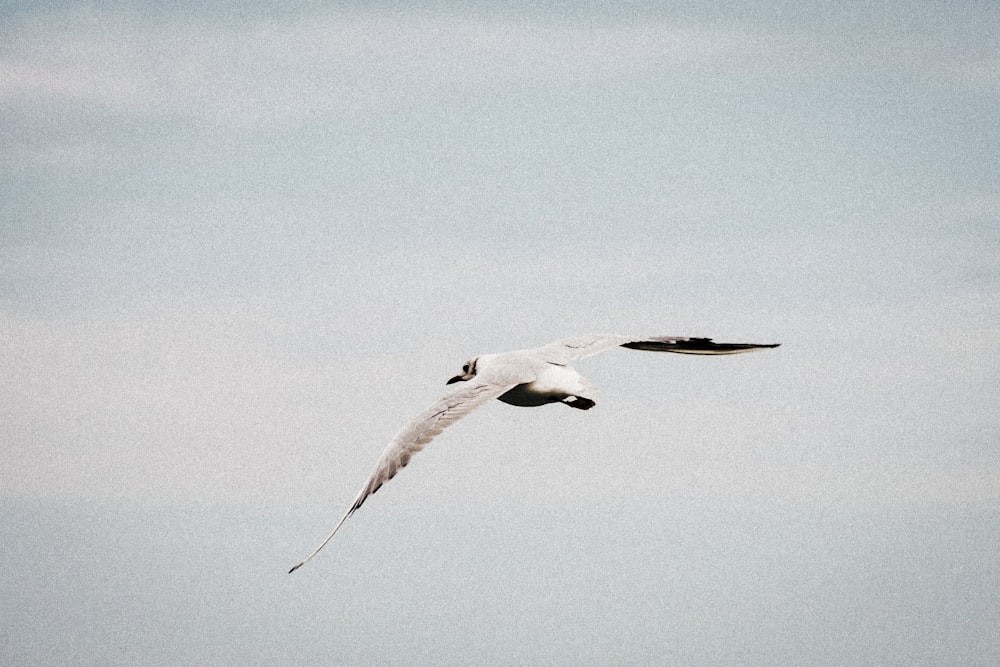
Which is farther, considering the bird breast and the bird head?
the bird head

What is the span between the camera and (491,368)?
14648 mm

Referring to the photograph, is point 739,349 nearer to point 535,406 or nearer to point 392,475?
point 535,406

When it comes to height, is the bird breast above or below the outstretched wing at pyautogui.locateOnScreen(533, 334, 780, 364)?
below

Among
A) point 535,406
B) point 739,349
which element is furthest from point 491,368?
point 739,349

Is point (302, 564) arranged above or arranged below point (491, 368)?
below

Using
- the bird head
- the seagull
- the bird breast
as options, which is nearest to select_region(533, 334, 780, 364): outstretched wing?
the seagull

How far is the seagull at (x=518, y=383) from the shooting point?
12.1 metres

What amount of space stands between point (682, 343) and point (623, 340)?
3.00 ft

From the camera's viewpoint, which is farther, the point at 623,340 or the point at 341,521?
the point at 623,340

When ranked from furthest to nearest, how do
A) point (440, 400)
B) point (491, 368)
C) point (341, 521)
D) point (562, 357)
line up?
point (562, 357) → point (491, 368) → point (440, 400) → point (341, 521)

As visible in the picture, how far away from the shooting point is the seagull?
12.1 m

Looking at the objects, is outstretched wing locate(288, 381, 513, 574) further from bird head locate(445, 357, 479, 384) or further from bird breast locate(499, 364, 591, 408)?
bird head locate(445, 357, 479, 384)

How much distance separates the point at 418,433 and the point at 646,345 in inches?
227

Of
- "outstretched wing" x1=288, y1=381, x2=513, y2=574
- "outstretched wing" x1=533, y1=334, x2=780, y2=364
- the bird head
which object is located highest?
"outstretched wing" x1=533, y1=334, x2=780, y2=364
